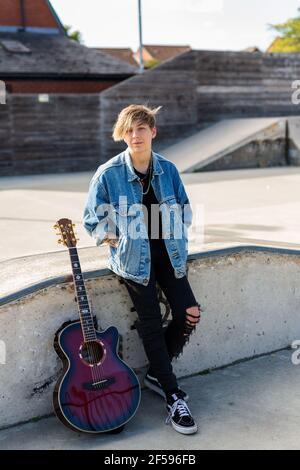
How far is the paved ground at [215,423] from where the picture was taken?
3539 mm

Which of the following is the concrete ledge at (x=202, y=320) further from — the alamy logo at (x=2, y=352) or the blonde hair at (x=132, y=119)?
the blonde hair at (x=132, y=119)

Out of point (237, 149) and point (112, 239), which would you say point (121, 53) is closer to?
point (237, 149)

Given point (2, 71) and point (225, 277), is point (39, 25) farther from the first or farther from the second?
point (225, 277)

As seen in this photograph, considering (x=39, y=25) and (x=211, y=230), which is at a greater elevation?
(x=39, y=25)

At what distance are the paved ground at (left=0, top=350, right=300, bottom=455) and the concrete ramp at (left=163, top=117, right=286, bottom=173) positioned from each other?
10.6 meters

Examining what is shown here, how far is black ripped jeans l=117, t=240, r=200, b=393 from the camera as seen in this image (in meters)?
3.82

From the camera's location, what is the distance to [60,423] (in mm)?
3832

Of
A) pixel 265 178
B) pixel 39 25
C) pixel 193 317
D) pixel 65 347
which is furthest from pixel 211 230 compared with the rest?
pixel 39 25

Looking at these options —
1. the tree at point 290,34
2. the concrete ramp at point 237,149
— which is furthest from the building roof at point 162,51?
the concrete ramp at point 237,149

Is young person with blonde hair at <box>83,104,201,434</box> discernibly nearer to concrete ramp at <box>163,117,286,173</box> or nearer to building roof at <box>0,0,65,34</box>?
concrete ramp at <box>163,117,286,173</box>

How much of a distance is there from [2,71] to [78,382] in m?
17.3

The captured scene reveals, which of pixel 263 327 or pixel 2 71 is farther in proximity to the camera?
pixel 2 71

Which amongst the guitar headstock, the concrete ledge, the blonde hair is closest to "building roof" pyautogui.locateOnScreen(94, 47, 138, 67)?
the concrete ledge
